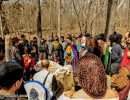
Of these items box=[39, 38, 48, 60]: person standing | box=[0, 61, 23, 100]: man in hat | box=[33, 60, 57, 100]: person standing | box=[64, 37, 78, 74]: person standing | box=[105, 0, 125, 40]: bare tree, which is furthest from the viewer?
box=[39, 38, 48, 60]: person standing

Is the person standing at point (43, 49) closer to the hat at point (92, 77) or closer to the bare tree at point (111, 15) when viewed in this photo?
the bare tree at point (111, 15)

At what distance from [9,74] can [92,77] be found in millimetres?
893

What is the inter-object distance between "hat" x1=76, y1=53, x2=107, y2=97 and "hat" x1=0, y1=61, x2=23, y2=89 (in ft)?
2.34

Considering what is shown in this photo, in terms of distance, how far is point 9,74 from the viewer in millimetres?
1204

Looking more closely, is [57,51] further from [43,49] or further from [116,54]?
[116,54]

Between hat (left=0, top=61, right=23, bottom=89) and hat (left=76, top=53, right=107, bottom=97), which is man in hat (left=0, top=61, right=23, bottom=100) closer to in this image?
hat (left=0, top=61, right=23, bottom=89)

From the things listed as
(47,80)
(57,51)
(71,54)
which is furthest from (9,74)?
(57,51)

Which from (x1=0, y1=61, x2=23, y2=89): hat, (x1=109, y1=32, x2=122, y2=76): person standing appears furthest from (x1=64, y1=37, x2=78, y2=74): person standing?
(x1=0, y1=61, x2=23, y2=89): hat

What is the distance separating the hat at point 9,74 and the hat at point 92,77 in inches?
28.0

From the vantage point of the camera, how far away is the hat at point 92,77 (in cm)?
133

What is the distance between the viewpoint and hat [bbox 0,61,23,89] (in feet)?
3.84

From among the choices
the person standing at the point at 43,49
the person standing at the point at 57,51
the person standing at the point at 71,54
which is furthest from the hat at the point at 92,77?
the person standing at the point at 43,49

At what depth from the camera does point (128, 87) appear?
2170mm

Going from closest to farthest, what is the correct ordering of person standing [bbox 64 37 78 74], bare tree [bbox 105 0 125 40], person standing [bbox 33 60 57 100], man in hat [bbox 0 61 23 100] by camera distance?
1. man in hat [bbox 0 61 23 100]
2. person standing [bbox 33 60 57 100]
3. person standing [bbox 64 37 78 74]
4. bare tree [bbox 105 0 125 40]
